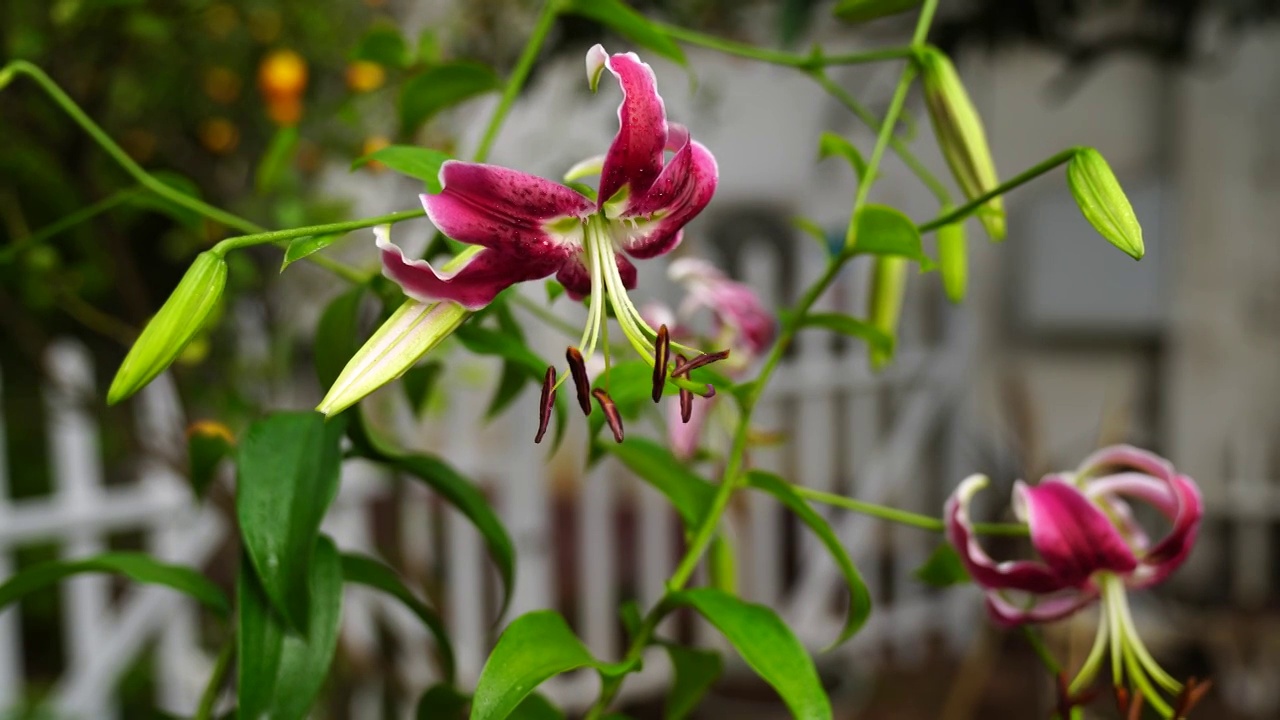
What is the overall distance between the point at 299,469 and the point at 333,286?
1003mm

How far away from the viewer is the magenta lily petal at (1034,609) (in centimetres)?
36

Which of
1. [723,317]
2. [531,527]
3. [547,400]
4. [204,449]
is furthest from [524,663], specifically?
[531,527]

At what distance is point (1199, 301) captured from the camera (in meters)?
2.26

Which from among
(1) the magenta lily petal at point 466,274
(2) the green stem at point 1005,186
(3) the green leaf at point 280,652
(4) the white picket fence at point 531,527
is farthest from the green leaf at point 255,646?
(4) the white picket fence at point 531,527

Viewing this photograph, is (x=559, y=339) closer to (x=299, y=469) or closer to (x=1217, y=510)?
(x=1217, y=510)

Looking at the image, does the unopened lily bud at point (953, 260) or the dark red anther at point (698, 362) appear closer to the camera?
the dark red anther at point (698, 362)

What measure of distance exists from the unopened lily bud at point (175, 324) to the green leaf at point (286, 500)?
0.15 ft

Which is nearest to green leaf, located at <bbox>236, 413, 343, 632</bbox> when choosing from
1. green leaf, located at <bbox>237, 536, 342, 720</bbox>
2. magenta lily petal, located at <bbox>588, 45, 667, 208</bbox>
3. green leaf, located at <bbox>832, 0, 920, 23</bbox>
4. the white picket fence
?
green leaf, located at <bbox>237, 536, 342, 720</bbox>

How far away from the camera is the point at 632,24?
35 cm

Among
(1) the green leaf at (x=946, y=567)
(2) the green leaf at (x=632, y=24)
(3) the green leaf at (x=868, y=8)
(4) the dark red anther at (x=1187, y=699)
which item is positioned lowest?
(4) the dark red anther at (x=1187, y=699)

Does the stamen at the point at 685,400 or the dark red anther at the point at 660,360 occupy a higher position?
the dark red anther at the point at 660,360

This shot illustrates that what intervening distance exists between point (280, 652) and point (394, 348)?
0.34ft

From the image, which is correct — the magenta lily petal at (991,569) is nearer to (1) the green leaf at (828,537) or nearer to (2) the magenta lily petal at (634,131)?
(1) the green leaf at (828,537)

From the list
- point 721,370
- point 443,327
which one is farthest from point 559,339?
point 443,327
